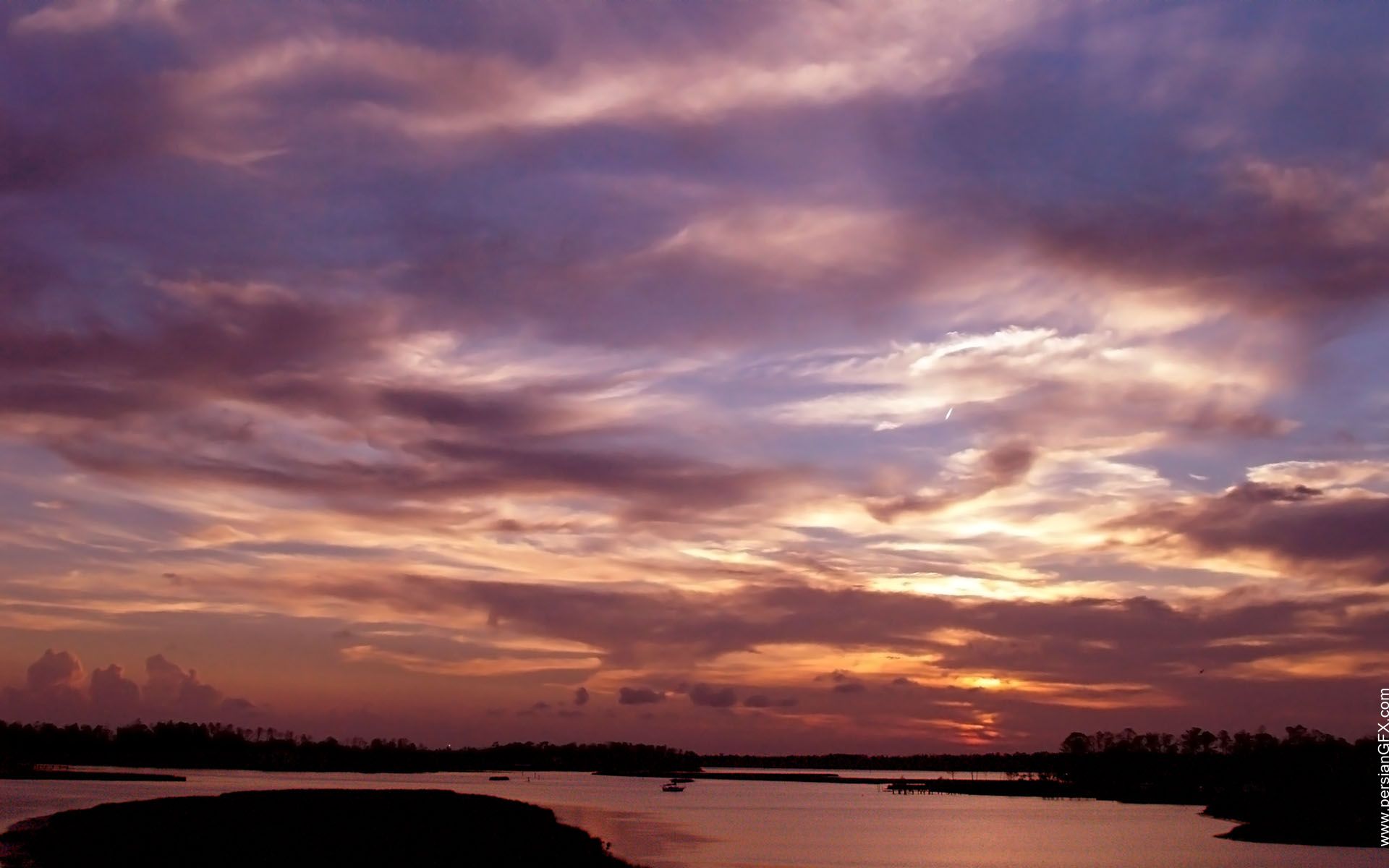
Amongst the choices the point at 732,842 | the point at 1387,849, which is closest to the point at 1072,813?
the point at 1387,849

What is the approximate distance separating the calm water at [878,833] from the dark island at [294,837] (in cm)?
795

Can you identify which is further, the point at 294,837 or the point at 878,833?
the point at 878,833

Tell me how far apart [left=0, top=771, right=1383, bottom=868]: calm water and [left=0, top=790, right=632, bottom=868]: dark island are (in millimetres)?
7952

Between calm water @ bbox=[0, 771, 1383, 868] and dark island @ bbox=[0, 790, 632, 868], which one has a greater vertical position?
dark island @ bbox=[0, 790, 632, 868]

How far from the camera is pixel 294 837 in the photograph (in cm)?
7206

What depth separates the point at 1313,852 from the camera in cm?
9369

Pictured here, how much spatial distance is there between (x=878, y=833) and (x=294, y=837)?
65.0 meters

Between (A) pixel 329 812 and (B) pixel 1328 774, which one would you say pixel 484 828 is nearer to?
(A) pixel 329 812

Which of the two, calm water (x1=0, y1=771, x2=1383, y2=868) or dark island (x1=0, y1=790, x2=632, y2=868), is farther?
calm water (x1=0, y1=771, x2=1383, y2=868)

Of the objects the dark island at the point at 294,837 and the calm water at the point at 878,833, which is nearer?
the dark island at the point at 294,837

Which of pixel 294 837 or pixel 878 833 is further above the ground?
pixel 294 837

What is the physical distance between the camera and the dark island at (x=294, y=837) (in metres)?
61.4

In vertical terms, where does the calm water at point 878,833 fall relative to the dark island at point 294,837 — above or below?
below

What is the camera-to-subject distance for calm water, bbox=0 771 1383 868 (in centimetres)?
8625
